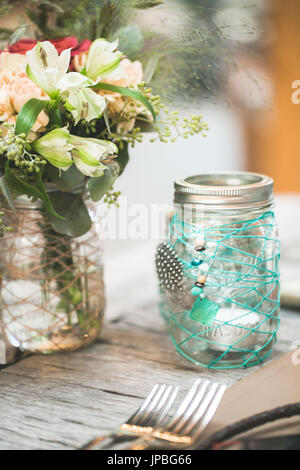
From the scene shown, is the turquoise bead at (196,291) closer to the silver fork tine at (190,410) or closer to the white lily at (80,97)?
the silver fork tine at (190,410)

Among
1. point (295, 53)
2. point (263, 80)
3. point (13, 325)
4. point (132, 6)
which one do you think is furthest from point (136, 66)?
point (295, 53)

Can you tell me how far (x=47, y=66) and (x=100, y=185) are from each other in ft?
0.47

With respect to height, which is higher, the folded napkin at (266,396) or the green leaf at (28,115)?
the green leaf at (28,115)

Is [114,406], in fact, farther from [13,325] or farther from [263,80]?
[263,80]

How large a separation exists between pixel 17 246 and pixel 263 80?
0.44 meters

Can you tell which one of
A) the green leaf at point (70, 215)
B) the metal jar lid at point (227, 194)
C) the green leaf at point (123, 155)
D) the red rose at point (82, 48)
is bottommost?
the green leaf at point (70, 215)

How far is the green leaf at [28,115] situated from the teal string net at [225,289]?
0.22 metres

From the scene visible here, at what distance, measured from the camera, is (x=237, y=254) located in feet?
2.01

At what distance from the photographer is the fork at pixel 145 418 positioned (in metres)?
0.49

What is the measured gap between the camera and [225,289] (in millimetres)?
609

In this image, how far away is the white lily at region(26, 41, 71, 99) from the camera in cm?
53

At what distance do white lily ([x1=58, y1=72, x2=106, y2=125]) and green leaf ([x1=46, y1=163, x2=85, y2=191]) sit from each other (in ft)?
0.23

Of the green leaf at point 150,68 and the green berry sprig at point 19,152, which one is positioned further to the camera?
the green leaf at point 150,68

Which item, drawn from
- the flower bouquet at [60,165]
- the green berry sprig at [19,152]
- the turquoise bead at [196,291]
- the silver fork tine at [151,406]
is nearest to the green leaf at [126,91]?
the flower bouquet at [60,165]
